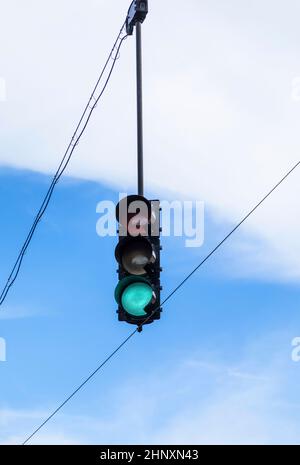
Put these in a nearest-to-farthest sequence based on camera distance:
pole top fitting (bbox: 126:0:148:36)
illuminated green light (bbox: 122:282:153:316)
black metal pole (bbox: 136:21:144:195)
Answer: illuminated green light (bbox: 122:282:153:316) → black metal pole (bbox: 136:21:144:195) → pole top fitting (bbox: 126:0:148:36)

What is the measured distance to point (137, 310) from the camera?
6.56 m

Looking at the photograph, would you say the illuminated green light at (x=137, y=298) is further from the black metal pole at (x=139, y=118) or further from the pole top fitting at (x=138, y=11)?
the pole top fitting at (x=138, y=11)

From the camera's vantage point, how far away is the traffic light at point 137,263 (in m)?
6.58

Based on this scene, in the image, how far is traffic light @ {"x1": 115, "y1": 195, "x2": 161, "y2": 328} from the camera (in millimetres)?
6578

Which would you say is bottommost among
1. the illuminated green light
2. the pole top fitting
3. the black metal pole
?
Result: the illuminated green light

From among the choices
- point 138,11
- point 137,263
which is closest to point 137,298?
point 137,263

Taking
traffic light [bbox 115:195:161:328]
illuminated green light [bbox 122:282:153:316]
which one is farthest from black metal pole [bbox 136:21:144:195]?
illuminated green light [bbox 122:282:153:316]

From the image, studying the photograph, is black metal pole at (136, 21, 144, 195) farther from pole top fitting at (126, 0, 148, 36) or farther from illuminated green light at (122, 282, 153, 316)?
illuminated green light at (122, 282, 153, 316)

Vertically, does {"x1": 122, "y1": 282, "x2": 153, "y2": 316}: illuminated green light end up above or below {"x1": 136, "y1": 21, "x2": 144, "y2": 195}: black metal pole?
below

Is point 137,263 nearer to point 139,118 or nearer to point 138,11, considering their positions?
point 139,118

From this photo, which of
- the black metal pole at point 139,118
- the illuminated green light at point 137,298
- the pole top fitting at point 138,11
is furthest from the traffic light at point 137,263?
the pole top fitting at point 138,11
